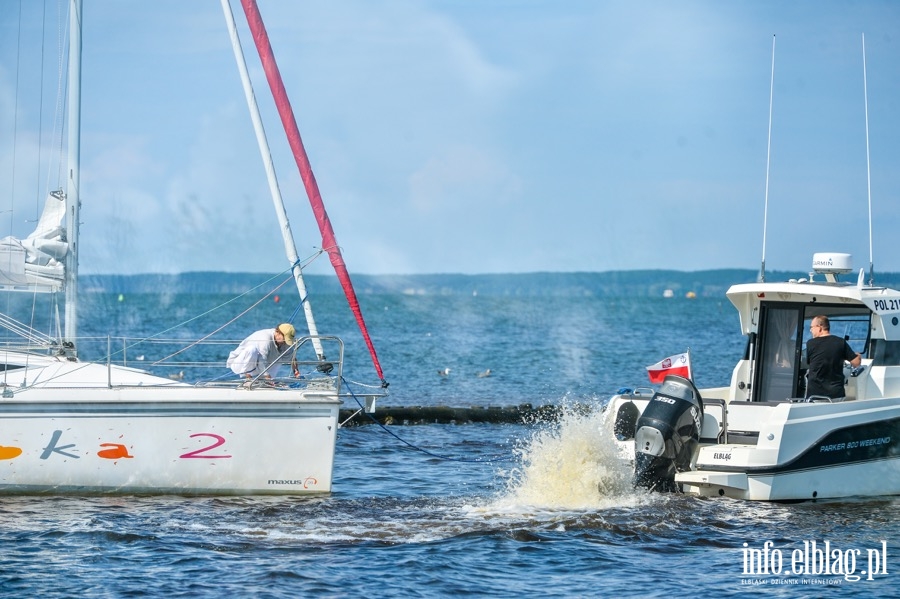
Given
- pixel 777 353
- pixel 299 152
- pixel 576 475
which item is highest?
pixel 299 152

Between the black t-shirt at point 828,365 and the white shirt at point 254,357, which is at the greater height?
the black t-shirt at point 828,365

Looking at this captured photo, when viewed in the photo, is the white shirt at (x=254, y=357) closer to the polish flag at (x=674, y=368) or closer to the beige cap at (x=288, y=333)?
the beige cap at (x=288, y=333)

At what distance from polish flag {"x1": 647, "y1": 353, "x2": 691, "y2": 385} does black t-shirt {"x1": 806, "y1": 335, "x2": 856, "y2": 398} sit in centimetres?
222

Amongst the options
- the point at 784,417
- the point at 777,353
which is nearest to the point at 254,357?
the point at 784,417

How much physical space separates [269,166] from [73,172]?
280cm

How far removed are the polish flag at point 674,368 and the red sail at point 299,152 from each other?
479 centimetres

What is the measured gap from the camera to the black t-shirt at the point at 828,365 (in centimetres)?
1482

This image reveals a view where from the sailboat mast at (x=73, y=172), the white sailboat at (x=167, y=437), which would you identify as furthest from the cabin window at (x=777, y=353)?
the sailboat mast at (x=73, y=172)

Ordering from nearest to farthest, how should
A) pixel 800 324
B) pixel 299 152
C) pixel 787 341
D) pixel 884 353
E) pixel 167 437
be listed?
pixel 167 437
pixel 884 353
pixel 800 324
pixel 787 341
pixel 299 152

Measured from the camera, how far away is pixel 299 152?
16.2 metres

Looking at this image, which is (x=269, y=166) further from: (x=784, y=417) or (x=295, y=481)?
(x=784, y=417)

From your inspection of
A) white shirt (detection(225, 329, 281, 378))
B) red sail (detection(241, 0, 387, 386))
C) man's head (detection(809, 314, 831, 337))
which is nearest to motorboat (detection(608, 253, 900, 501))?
man's head (detection(809, 314, 831, 337))

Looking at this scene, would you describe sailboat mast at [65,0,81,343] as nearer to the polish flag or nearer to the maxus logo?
the maxus logo

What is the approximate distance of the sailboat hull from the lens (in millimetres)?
13930
